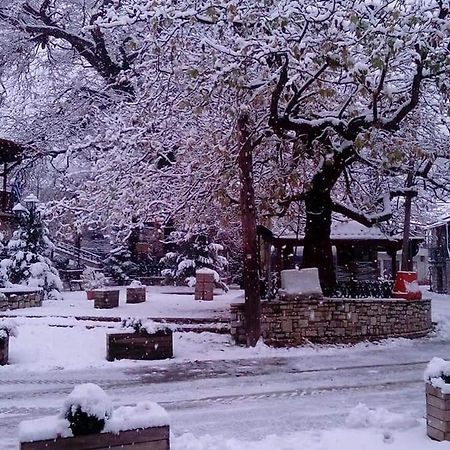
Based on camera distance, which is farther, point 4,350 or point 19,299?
point 19,299

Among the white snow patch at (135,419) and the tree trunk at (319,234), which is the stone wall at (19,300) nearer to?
the tree trunk at (319,234)

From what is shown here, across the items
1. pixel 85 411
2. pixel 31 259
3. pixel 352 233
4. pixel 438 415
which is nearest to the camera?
pixel 85 411

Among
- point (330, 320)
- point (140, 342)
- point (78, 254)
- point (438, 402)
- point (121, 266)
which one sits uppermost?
point (78, 254)

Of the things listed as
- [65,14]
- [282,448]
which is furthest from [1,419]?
[65,14]

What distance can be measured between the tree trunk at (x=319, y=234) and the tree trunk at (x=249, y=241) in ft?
8.99

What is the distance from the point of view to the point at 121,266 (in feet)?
100

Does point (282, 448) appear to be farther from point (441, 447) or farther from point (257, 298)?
point (257, 298)

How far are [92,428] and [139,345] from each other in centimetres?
715

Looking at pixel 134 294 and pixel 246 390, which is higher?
pixel 134 294

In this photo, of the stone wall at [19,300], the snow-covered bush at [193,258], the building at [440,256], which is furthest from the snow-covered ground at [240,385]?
the building at [440,256]

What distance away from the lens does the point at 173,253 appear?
29.5 m

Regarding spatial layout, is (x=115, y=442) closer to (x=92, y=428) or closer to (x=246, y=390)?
(x=92, y=428)

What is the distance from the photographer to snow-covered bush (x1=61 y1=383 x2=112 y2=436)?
16.7ft

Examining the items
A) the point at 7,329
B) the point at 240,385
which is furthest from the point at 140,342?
the point at 240,385
